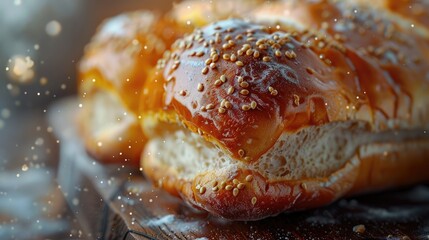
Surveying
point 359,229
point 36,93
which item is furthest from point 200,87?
point 36,93

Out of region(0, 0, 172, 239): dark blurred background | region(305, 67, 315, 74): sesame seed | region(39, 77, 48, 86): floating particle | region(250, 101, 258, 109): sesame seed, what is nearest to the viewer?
region(250, 101, 258, 109): sesame seed

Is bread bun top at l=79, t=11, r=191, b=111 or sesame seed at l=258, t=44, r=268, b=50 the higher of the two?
bread bun top at l=79, t=11, r=191, b=111

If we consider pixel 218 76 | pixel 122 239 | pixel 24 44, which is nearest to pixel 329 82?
pixel 218 76

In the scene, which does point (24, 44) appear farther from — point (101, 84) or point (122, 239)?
point (122, 239)

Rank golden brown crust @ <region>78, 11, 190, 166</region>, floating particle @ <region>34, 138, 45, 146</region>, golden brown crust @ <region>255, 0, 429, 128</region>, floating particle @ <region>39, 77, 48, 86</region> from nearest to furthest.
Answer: golden brown crust @ <region>255, 0, 429, 128</region>, golden brown crust @ <region>78, 11, 190, 166</region>, floating particle @ <region>34, 138, 45, 146</region>, floating particle @ <region>39, 77, 48, 86</region>

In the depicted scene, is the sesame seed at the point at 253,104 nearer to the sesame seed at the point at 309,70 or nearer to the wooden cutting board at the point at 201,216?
the sesame seed at the point at 309,70

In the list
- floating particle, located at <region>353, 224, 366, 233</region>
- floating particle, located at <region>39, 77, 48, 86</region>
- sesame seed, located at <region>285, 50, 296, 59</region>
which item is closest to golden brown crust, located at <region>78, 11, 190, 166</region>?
sesame seed, located at <region>285, 50, 296, 59</region>

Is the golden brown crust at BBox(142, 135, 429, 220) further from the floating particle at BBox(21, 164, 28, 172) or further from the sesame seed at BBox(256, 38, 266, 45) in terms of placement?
the floating particle at BBox(21, 164, 28, 172)
